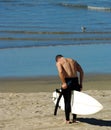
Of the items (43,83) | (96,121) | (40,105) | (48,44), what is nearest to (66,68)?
(96,121)

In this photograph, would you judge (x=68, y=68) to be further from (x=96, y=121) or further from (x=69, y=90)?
(x=96, y=121)

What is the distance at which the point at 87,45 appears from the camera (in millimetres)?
25781

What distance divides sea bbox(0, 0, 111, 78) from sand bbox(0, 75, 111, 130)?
3.34 feet

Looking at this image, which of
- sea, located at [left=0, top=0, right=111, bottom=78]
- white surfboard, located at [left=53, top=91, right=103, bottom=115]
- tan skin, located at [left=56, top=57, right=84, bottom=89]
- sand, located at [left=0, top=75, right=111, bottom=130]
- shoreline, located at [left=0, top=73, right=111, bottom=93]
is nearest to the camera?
tan skin, located at [left=56, top=57, right=84, bottom=89]

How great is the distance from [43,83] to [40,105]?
3.92 meters

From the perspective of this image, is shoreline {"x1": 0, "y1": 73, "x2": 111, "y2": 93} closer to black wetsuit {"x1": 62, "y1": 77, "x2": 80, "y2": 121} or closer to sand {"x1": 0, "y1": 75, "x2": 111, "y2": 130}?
sand {"x1": 0, "y1": 75, "x2": 111, "y2": 130}

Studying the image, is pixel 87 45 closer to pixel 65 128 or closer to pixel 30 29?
pixel 30 29

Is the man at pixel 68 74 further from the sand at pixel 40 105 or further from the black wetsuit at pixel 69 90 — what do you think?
the sand at pixel 40 105

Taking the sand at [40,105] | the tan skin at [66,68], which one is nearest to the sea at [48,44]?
the sand at [40,105]

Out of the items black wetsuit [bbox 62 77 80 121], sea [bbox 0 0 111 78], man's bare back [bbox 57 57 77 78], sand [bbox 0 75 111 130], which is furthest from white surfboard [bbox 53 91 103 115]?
sea [bbox 0 0 111 78]

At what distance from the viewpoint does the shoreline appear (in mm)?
15367

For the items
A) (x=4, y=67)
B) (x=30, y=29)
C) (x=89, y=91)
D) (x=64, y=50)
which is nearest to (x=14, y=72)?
(x=4, y=67)

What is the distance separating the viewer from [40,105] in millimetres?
12367

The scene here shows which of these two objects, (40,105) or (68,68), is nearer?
(68,68)
